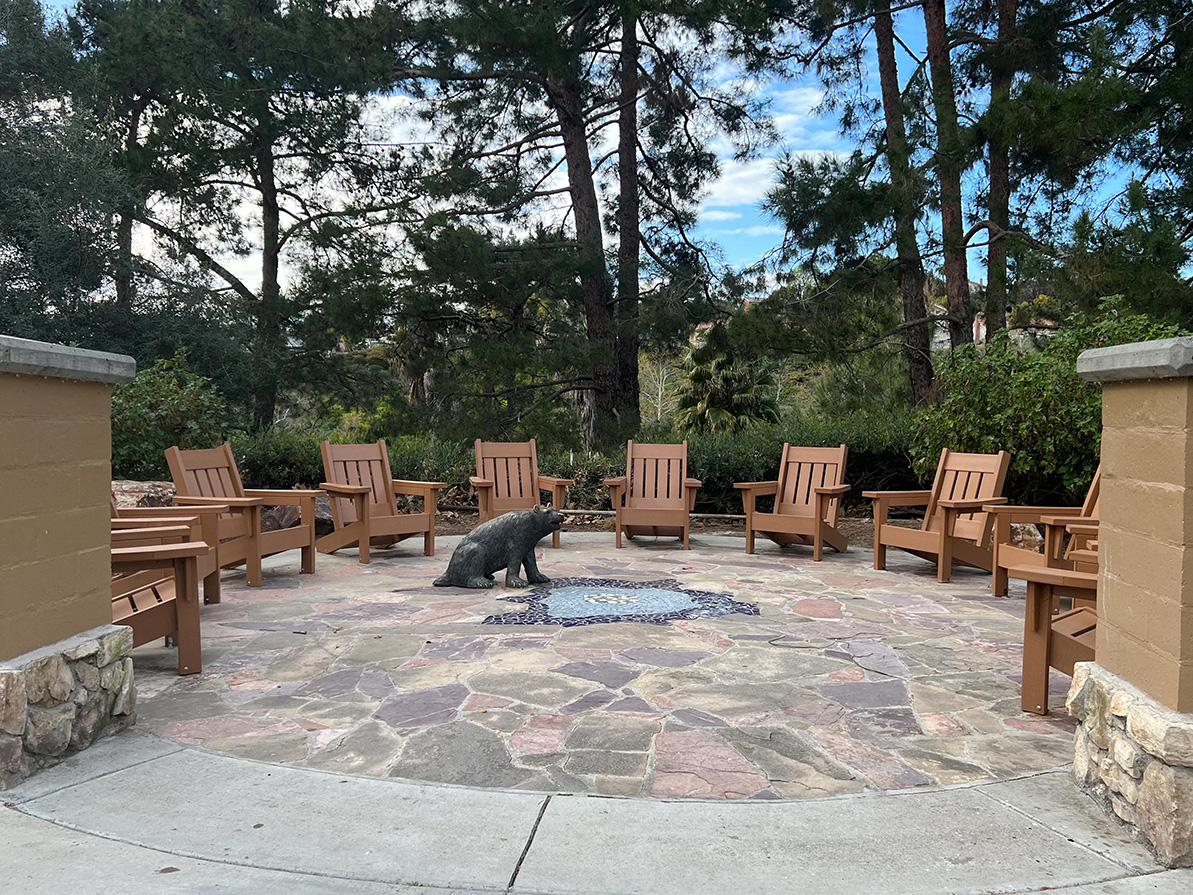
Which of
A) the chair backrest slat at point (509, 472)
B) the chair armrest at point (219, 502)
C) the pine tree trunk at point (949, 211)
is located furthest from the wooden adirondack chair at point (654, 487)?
the pine tree trunk at point (949, 211)

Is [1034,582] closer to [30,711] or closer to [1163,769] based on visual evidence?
[1163,769]

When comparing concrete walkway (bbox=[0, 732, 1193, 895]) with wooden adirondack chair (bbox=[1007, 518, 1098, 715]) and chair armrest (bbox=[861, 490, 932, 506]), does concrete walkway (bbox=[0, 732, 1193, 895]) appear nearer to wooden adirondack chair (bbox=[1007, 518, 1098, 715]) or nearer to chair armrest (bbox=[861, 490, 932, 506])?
wooden adirondack chair (bbox=[1007, 518, 1098, 715])

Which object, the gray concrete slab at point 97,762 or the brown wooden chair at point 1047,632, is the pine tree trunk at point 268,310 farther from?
the brown wooden chair at point 1047,632

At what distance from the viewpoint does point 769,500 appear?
973cm

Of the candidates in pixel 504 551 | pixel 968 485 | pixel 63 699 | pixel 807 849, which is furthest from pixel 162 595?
pixel 968 485

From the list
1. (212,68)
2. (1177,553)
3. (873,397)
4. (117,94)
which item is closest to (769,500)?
(873,397)

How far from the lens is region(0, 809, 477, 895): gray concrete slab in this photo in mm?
1989

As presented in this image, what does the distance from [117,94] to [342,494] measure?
37.1ft

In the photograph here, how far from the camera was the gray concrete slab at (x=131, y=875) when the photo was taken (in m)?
1.99

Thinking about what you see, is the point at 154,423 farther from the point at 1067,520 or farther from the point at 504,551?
the point at 1067,520

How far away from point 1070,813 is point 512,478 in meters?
5.70

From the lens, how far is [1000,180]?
1091 centimetres

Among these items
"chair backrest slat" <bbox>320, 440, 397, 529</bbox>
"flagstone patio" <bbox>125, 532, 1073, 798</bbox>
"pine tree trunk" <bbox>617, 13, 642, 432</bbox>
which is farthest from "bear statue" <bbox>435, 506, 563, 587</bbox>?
"pine tree trunk" <bbox>617, 13, 642, 432</bbox>

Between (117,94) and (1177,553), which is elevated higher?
(117,94)
